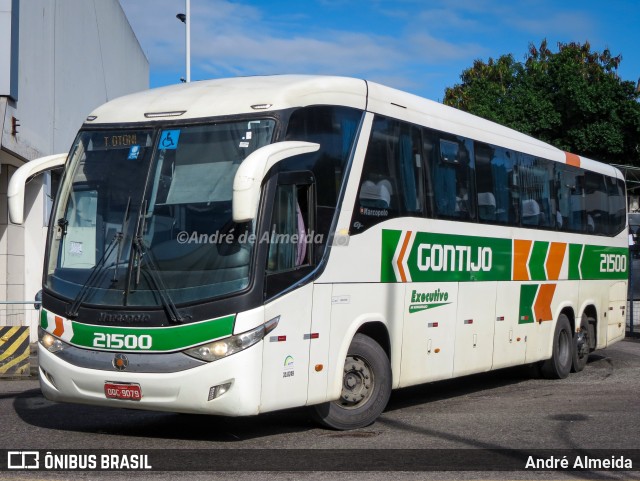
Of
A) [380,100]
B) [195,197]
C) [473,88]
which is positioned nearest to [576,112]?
[473,88]

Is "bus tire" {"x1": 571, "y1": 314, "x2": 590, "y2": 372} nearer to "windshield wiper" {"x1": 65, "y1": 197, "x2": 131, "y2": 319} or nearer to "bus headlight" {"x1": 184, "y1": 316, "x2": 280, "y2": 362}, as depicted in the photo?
"bus headlight" {"x1": 184, "y1": 316, "x2": 280, "y2": 362}

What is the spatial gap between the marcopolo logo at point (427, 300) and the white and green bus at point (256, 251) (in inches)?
0.9

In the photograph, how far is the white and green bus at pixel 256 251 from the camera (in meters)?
8.38

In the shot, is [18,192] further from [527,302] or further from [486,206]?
[527,302]

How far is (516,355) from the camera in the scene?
13539 mm

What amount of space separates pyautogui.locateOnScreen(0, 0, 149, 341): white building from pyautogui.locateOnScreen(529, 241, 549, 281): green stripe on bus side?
27.0ft

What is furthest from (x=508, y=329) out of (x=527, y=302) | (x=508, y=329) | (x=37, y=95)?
(x=37, y=95)

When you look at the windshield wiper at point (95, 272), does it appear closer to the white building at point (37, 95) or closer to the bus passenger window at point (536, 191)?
the bus passenger window at point (536, 191)

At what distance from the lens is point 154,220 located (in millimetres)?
8711

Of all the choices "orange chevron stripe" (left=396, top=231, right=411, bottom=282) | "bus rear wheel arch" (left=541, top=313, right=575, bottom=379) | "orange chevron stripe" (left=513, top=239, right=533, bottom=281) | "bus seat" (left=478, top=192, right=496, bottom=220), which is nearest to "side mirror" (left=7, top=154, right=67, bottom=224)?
"orange chevron stripe" (left=396, top=231, right=411, bottom=282)

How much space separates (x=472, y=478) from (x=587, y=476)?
3.16ft

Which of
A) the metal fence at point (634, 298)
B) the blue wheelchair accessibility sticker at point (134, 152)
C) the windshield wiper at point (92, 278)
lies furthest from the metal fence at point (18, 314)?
the metal fence at point (634, 298)

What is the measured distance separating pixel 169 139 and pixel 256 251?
1470mm

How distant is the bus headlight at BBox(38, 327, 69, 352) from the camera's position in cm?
894
